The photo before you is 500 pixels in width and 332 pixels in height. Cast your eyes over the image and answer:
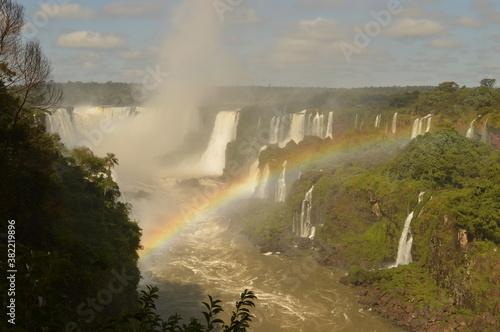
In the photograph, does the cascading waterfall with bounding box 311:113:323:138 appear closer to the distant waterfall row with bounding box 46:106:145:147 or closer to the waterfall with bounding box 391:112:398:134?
the waterfall with bounding box 391:112:398:134

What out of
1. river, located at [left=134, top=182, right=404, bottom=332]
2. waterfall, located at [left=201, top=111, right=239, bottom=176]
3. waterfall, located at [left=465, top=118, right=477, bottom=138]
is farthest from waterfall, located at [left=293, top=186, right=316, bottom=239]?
waterfall, located at [left=201, top=111, right=239, bottom=176]

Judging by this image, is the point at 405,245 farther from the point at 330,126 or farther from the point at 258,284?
the point at 330,126

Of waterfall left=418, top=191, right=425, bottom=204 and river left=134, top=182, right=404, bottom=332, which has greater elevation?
waterfall left=418, top=191, right=425, bottom=204

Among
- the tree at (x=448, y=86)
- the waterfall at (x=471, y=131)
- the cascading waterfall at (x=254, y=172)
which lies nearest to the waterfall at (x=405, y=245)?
the waterfall at (x=471, y=131)

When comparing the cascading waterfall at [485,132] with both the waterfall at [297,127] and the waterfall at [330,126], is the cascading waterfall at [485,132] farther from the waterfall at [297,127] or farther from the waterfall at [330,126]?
the waterfall at [297,127]

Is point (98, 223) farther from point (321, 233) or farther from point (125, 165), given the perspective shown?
point (125, 165)

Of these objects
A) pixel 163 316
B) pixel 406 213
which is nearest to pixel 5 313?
pixel 163 316
